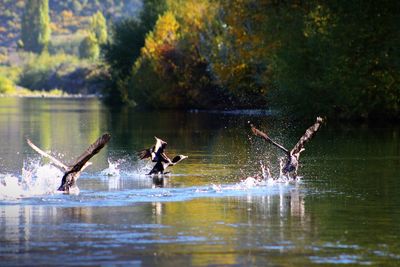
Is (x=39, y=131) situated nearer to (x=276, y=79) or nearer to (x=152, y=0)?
(x=276, y=79)

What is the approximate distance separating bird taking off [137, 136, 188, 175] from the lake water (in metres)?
0.32

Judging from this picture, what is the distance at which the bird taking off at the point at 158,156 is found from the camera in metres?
28.0

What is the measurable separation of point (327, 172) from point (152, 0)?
80.4 m

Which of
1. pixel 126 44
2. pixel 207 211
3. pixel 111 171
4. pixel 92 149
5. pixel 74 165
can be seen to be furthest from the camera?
→ pixel 126 44

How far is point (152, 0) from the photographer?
10888 centimetres

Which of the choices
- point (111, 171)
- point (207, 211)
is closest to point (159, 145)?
point (111, 171)

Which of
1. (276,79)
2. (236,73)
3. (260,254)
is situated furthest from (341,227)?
(236,73)

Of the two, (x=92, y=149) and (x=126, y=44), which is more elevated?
(x=126, y=44)

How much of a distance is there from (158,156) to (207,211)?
761 centimetres

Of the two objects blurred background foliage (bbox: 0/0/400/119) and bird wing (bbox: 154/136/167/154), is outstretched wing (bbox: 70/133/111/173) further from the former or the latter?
blurred background foliage (bbox: 0/0/400/119)

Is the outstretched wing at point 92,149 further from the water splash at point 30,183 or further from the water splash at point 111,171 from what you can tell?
the water splash at point 111,171

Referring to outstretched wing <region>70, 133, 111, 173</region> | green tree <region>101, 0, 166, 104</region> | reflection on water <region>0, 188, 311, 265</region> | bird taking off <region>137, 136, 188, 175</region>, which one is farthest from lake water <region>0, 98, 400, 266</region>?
green tree <region>101, 0, 166, 104</region>

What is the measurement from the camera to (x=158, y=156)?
2867 centimetres

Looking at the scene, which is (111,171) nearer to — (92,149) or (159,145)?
(159,145)
